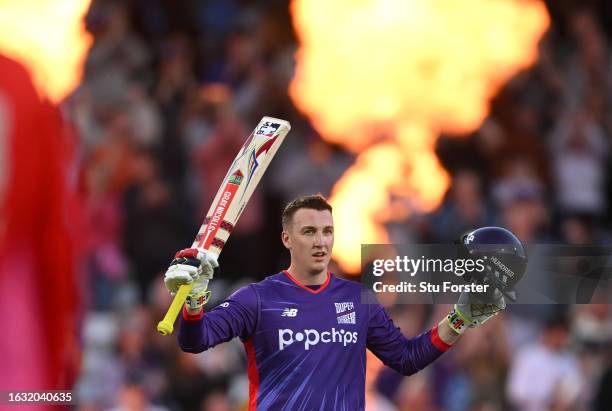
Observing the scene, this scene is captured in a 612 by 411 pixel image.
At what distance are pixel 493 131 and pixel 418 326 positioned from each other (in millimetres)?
2788

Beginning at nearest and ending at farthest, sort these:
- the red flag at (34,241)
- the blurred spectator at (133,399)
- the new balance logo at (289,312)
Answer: the red flag at (34,241), the new balance logo at (289,312), the blurred spectator at (133,399)

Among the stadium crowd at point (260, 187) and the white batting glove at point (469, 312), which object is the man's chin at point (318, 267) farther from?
the stadium crowd at point (260, 187)

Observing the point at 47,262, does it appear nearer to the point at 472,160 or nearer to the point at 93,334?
the point at 93,334

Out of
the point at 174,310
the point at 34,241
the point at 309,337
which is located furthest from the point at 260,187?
the point at 34,241

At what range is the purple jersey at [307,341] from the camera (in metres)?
5.70

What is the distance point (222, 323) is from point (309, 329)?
414mm

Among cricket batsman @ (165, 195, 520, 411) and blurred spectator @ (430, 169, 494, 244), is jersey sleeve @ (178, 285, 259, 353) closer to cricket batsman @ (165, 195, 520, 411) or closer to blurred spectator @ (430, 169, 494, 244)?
cricket batsman @ (165, 195, 520, 411)

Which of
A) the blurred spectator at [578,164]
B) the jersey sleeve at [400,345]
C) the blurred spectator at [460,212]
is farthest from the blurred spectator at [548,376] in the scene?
the jersey sleeve at [400,345]

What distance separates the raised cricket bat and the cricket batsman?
0.20 meters

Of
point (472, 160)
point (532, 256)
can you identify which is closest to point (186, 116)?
point (472, 160)

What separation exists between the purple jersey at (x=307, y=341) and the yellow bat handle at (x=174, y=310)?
219mm

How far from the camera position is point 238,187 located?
5.94m

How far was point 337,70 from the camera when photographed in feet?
43.2

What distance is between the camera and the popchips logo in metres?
5.77
